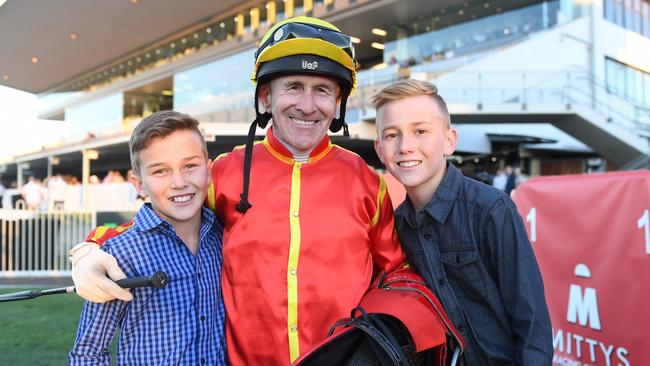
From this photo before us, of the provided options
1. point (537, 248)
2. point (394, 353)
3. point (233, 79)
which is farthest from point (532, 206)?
point (233, 79)

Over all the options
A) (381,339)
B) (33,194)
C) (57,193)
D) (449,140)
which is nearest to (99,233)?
(381,339)

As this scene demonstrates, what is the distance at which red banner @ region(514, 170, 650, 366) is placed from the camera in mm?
2822

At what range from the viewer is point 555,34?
69.7ft

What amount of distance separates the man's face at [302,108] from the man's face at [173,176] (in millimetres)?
398

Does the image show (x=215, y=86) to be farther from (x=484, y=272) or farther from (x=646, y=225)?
(x=484, y=272)

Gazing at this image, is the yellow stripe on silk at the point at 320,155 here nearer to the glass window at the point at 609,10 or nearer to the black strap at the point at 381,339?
the black strap at the point at 381,339

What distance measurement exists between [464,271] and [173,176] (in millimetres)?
1228

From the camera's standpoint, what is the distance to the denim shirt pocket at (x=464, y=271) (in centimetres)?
197

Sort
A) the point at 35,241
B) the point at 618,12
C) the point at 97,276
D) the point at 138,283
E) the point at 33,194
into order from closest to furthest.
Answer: the point at 138,283
the point at 97,276
the point at 35,241
the point at 33,194
the point at 618,12

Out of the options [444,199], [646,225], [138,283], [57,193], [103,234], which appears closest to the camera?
[138,283]

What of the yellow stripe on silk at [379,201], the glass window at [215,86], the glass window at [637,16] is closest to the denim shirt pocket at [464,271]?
the yellow stripe on silk at [379,201]

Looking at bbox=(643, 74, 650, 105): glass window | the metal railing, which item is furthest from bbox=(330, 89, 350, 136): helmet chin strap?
bbox=(643, 74, 650, 105): glass window

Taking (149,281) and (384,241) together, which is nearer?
(149,281)

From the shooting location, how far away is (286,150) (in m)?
2.29
